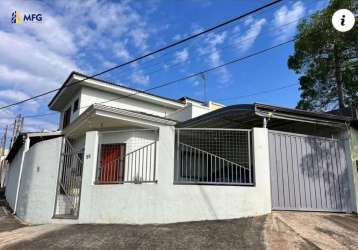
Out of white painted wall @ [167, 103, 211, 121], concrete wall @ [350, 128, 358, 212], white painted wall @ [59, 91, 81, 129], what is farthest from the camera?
white painted wall @ [59, 91, 81, 129]

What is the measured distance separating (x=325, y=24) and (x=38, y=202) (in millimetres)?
14986

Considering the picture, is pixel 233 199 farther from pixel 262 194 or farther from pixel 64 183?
pixel 64 183

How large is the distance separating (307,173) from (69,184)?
Answer: 7.38 meters

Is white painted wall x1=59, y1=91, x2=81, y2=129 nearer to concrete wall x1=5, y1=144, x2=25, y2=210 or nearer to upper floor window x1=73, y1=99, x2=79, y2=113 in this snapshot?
upper floor window x1=73, y1=99, x2=79, y2=113

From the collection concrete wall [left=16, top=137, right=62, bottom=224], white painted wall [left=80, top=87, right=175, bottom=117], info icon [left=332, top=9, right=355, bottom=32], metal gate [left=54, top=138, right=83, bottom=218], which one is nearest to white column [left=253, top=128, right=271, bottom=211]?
info icon [left=332, top=9, right=355, bottom=32]

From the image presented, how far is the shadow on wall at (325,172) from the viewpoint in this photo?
8656 millimetres

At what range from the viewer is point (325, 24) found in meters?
15.1

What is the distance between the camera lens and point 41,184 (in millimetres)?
10656

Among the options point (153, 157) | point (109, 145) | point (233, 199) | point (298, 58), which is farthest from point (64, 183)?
point (298, 58)

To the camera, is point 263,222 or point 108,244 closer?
point 108,244

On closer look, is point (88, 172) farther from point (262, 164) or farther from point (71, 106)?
point (71, 106)

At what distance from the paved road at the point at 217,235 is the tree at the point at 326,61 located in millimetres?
9515

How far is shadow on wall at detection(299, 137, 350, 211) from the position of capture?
866 centimetres

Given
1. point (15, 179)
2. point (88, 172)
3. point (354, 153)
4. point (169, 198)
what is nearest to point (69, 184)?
point (88, 172)
